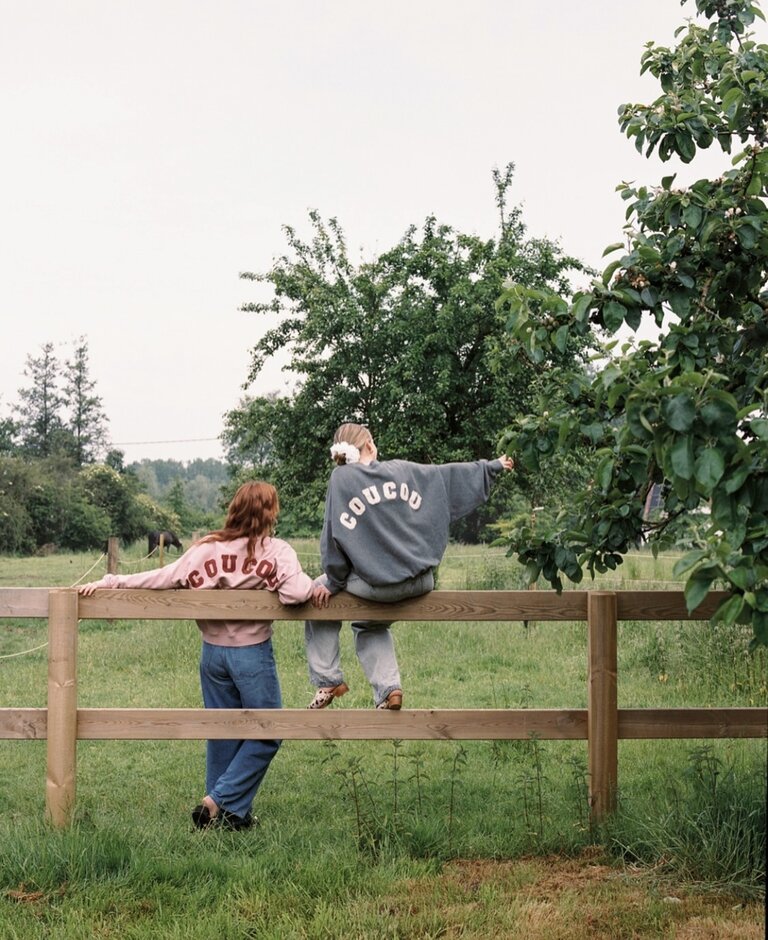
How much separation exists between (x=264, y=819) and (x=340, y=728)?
0.90 metres

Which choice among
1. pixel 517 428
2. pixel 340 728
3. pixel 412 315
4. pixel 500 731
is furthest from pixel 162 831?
Answer: pixel 412 315

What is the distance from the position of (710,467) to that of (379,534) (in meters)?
2.22

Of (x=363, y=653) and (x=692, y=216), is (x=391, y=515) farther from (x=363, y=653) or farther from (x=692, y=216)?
(x=692, y=216)

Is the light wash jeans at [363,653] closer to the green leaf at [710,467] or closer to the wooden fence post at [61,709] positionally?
the wooden fence post at [61,709]

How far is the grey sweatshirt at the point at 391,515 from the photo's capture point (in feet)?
16.3

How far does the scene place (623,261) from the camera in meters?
4.11

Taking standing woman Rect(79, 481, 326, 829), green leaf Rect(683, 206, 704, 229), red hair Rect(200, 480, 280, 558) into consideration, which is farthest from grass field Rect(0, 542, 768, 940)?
green leaf Rect(683, 206, 704, 229)

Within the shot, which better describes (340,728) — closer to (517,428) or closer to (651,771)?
(517,428)

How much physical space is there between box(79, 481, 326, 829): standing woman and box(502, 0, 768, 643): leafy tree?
123cm

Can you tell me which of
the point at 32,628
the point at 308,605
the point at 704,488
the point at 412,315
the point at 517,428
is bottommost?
the point at 32,628

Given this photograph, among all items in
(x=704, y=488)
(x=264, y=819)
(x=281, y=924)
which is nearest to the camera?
(x=704, y=488)

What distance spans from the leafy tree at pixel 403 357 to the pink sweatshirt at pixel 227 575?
49.7 feet

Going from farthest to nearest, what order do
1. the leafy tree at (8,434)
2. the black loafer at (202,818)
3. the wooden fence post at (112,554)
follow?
the leafy tree at (8,434) → the wooden fence post at (112,554) → the black loafer at (202,818)

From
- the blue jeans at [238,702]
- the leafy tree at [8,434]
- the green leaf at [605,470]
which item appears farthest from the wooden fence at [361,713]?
the leafy tree at [8,434]
